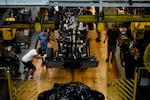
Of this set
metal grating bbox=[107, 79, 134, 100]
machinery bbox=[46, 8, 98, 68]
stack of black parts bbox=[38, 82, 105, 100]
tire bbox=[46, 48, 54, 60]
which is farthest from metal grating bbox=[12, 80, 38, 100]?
metal grating bbox=[107, 79, 134, 100]

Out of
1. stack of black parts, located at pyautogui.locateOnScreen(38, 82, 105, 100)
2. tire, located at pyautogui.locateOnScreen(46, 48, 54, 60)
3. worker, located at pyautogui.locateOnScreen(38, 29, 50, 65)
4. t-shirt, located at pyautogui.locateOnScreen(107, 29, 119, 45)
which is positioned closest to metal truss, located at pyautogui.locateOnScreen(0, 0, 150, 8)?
stack of black parts, located at pyautogui.locateOnScreen(38, 82, 105, 100)

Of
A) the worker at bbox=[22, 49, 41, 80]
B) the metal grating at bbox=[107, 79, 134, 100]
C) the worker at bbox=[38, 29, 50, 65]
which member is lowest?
the metal grating at bbox=[107, 79, 134, 100]

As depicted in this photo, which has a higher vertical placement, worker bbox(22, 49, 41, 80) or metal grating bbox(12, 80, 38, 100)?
worker bbox(22, 49, 41, 80)

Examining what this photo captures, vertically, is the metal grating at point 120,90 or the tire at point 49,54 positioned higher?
the tire at point 49,54

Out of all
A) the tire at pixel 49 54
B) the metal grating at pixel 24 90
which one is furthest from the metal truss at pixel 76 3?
the tire at pixel 49 54

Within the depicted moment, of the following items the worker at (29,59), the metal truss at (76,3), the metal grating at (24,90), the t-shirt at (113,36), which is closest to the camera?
the metal truss at (76,3)

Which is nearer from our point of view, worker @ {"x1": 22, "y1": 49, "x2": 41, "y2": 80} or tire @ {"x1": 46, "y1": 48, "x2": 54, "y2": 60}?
worker @ {"x1": 22, "y1": 49, "x2": 41, "y2": 80}

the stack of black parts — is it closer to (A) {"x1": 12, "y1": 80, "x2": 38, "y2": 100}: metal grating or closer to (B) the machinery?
(A) {"x1": 12, "y1": 80, "x2": 38, "y2": 100}: metal grating

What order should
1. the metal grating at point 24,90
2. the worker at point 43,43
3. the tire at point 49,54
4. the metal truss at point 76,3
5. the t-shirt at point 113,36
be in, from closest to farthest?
the metal truss at point 76,3 < the metal grating at point 24,90 < the tire at point 49,54 < the t-shirt at point 113,36 < the worker at point 43,43

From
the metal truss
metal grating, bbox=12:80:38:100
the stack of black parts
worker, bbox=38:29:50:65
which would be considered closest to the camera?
the metal truss

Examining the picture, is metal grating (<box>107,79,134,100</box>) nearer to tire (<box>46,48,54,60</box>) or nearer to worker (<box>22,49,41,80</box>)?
tire (<box>46,48,54,60</box>)

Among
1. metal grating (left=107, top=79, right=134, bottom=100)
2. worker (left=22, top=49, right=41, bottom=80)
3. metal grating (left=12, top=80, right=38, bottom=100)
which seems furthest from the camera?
worker (left=22, top=49, right=41, bottom=80)

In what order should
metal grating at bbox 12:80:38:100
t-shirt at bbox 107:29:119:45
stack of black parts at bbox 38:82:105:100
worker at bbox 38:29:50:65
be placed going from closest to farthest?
1. stack of black parts at bbox 38:82:105:100
2. metal grating at bbox 12:80:38:100
3. t-shirt at bbox 107:29:119:45
4. worker at bbox 38:29:50:65

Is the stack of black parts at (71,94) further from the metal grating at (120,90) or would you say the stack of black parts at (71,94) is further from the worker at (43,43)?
the worker at (43,43)
